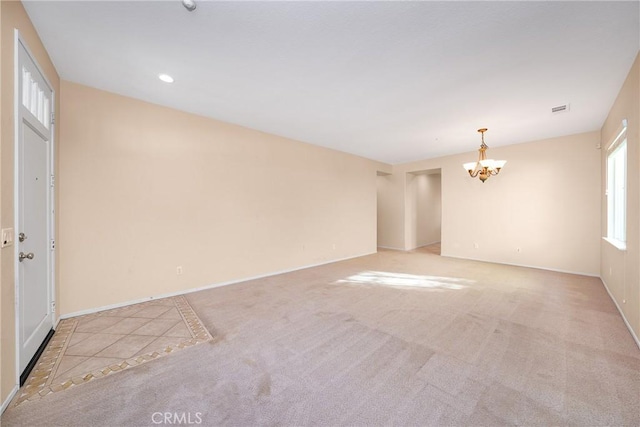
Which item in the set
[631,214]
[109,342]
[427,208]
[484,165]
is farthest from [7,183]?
[427,208]

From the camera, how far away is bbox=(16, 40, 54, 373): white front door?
1.82m

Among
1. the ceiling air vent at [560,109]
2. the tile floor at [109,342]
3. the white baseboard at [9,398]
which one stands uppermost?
the ceiling air vent at [560,109]

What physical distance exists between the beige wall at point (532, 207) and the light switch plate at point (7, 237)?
22.6ft

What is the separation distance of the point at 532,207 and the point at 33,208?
757 cm

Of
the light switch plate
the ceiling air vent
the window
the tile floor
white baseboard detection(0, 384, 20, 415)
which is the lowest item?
the tile floor

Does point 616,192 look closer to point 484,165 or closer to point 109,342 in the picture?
point 484,165

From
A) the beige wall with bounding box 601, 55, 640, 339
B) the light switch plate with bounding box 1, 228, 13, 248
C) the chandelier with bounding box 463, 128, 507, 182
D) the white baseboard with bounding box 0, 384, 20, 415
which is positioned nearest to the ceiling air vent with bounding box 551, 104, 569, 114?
the beige wall with bounding box 601, 55, 640, 339

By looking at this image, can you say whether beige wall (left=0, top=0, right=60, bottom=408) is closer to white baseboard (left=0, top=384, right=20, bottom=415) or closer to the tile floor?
white baseboard (left=0, top=384, right=20, bottom=415)

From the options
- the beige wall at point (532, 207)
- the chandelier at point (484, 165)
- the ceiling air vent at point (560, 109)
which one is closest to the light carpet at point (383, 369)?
the beige wall at point (532, 207)

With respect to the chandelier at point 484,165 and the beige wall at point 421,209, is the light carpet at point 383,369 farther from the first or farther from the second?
the beige wall at point 421,209

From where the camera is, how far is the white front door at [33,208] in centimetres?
182

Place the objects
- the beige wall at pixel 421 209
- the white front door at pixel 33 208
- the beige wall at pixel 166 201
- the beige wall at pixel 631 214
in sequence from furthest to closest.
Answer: the beige wall at pixel 421 209 < the beige wall at pixel 166 201 < the beige wall at pixel 631 214 < the white front door at pixel 33 208

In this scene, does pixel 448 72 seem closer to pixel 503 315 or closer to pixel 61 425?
pixel 503 315

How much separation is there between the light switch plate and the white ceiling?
5.36ft
